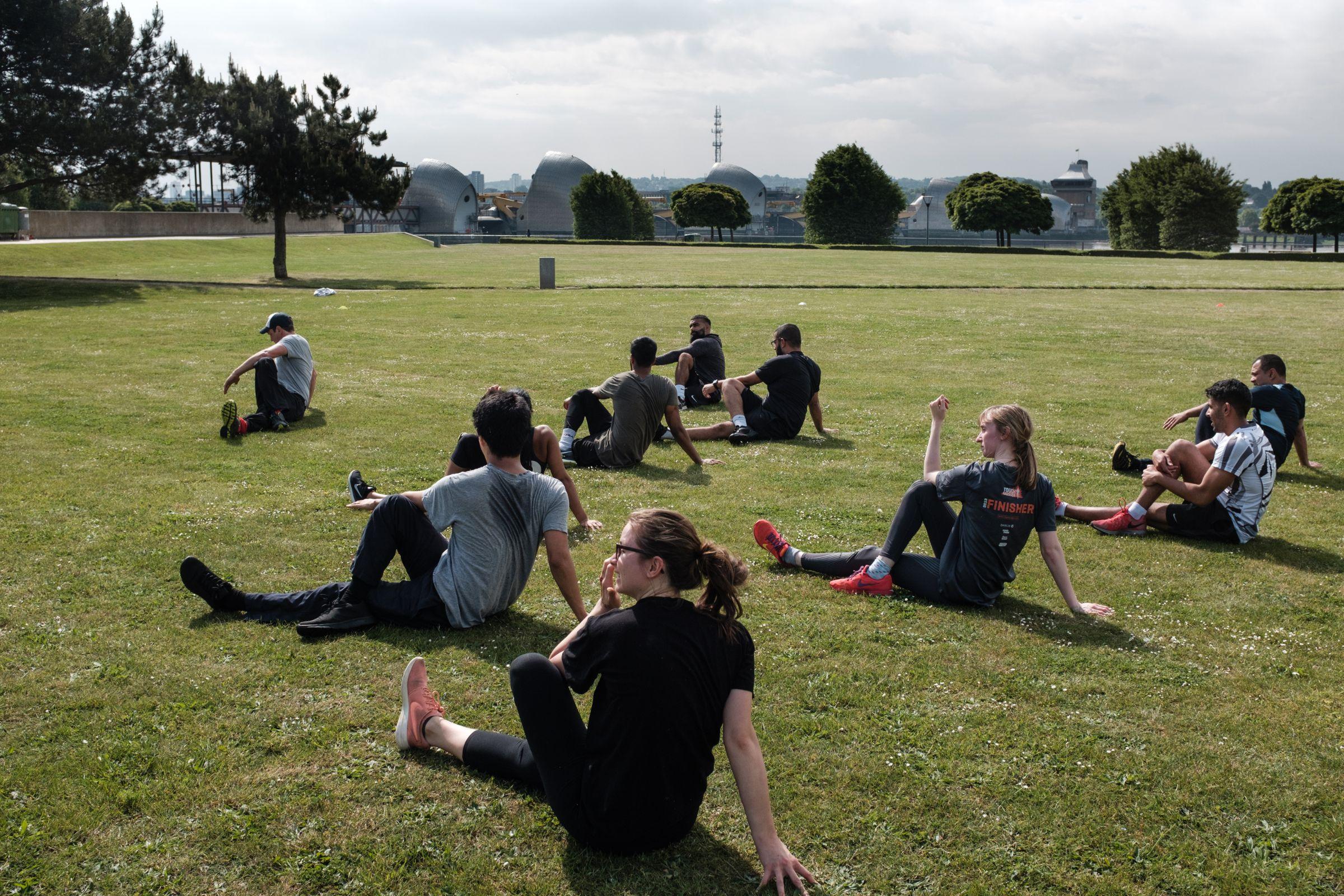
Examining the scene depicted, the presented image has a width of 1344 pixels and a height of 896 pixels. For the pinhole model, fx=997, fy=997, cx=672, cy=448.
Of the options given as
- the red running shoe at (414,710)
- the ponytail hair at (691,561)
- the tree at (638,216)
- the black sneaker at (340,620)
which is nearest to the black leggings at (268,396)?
the black sneaker at (340,620)

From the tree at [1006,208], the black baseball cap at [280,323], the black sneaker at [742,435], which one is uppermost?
the tree at [1006,208]

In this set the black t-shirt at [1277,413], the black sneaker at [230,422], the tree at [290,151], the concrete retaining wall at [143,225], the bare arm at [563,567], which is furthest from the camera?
the concrete retaining wall at [143,225]

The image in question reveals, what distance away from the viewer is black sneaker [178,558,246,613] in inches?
263

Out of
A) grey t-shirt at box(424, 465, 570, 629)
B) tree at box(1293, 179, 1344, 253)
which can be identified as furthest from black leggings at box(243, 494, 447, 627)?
tree at box(1293, 179, 1344, 253)

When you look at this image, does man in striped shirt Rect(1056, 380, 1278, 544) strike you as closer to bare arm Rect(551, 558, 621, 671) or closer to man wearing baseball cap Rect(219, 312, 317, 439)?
bare arm Rect(551, 558, 621, 671)

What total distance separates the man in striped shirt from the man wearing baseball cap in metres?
9.99

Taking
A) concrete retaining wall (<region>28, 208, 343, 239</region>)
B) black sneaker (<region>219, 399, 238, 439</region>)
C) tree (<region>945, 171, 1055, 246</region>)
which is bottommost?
black sneaker (<region>219, 399, 238, 439</region>)

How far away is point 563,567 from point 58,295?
3175cm

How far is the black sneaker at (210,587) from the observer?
263 inches

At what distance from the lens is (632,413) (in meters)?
11.2

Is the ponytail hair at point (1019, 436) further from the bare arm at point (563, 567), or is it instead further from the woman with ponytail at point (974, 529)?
the bare arm at point (563, 567)

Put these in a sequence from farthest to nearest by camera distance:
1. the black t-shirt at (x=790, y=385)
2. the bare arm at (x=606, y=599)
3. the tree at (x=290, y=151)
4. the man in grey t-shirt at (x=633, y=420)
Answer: the tree at (x=290, y=151) → the black t-shirt at (x=790, y=385) → the man in grey t-shirt at (x=633, y=420) → the bare arm at (x=606, y=599)

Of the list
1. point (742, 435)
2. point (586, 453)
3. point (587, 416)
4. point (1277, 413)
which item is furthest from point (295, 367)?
point (1277, 413)

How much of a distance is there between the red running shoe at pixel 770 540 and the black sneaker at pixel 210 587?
3.85 metres
